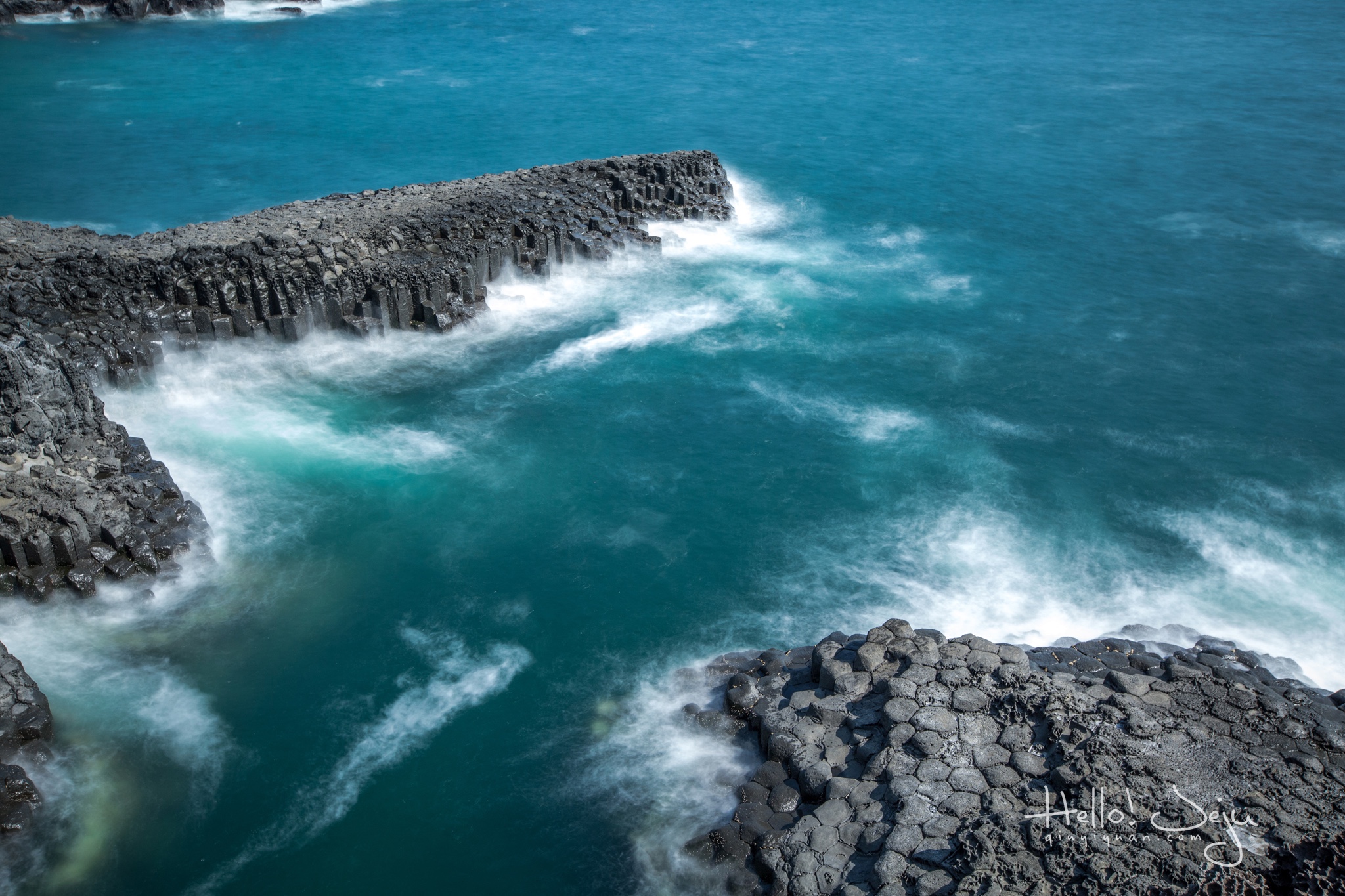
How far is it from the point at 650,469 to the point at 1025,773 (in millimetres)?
14881

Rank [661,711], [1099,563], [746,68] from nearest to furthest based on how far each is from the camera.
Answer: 1. [661,711]
2. [1099,563]
3. [746,68]

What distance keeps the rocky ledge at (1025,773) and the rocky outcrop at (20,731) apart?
12687 mm

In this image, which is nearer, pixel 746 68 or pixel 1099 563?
pixel 1099 563

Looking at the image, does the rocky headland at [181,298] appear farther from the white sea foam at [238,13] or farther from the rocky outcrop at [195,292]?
the white sea foam at [238,13]

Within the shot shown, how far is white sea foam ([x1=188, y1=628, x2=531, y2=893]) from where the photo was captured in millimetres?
19266

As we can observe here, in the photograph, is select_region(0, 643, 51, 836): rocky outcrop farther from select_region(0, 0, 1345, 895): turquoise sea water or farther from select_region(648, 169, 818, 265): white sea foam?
select_region(648, 169, 818, 265): white sea foam

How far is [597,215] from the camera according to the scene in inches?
1670

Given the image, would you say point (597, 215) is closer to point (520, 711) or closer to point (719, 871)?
point (520, 711)

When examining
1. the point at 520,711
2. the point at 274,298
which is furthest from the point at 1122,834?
the point at 274,298

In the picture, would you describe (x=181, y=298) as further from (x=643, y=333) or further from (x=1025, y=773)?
(x=1025, y=773)

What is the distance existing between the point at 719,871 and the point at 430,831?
569cm

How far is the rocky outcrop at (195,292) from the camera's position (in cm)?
2469

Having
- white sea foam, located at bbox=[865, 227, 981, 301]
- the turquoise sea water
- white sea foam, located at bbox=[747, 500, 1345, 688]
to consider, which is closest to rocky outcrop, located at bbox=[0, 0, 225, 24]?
the turquoise sea water

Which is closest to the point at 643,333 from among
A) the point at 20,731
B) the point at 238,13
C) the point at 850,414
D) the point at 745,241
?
the point at 850,414
